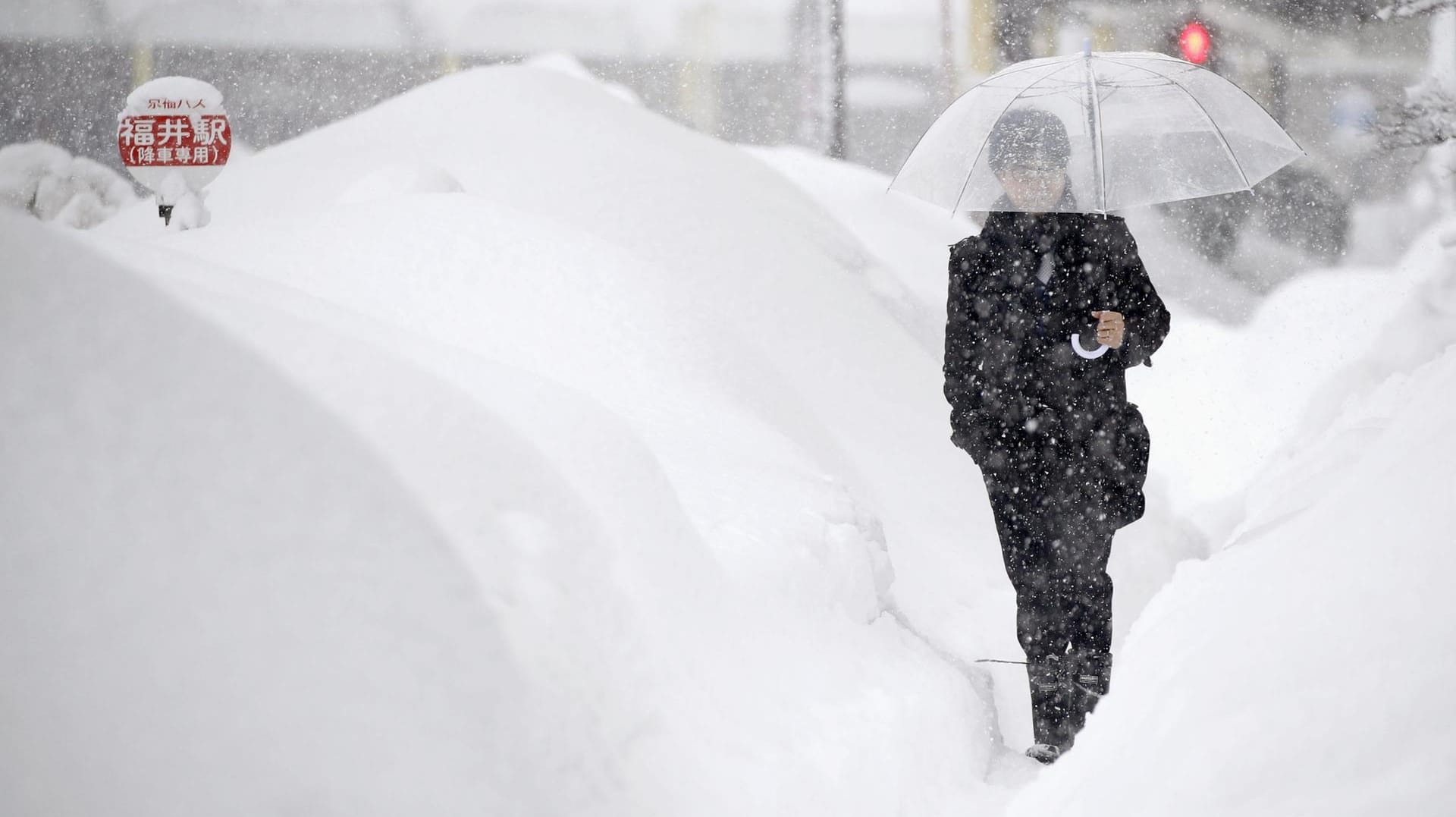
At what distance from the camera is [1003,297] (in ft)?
9.27

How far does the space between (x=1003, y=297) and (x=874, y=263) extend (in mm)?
4146

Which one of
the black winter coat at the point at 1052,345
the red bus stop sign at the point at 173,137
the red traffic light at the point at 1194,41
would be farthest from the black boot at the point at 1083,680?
the red traffic light at the point at 1194,41

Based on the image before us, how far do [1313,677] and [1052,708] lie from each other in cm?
158

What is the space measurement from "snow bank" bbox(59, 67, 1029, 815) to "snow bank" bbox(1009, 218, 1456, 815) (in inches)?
27.4

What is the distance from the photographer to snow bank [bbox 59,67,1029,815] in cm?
198

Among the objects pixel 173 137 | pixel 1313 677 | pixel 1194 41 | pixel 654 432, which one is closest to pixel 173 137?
pixel 173 137

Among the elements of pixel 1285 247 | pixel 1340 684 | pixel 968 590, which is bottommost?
pixel 1285 247

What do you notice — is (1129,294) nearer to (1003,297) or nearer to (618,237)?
(1003,297)

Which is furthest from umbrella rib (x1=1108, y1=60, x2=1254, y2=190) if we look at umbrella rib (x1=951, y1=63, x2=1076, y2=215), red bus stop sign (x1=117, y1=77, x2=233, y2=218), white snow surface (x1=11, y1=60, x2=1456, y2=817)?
red bus stop sign (x1=117, y1=77, x2=233, y2=218)

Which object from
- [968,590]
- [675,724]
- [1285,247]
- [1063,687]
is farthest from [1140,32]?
[675,724]

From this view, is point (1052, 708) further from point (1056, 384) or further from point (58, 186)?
point (58, 186)

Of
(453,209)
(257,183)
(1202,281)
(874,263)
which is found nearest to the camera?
(453,209)

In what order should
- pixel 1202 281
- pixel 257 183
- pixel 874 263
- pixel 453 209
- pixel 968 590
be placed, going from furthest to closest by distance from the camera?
pixel 1202 281, pixel 257 183, pixel 874 263, pixel 453 209, pixel 968 590

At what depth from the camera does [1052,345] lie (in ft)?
9.28
